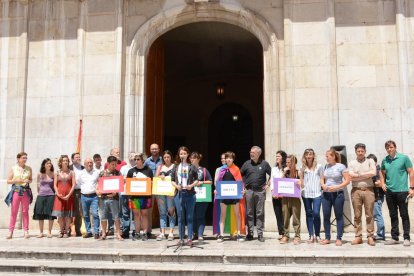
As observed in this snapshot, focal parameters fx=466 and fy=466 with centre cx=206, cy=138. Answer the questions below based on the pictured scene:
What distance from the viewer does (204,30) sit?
50.4 ft

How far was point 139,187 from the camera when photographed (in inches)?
360

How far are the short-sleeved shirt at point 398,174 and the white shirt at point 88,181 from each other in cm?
571

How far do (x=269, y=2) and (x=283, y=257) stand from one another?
678 cm

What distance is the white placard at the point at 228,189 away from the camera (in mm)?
9148

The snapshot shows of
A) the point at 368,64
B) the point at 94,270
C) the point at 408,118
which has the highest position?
the point at 368,64

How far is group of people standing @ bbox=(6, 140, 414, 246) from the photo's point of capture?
8.52m

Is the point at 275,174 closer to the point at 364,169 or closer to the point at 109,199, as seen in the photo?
the point at 364,169

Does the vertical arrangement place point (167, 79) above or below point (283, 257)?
Answer: above

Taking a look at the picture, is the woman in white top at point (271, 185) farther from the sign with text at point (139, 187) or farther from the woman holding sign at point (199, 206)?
the sign with text at point (139, 187)

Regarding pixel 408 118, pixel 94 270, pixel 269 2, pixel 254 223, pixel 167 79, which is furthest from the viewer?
pixel 167 79

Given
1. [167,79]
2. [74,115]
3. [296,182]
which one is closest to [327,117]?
[296,182]

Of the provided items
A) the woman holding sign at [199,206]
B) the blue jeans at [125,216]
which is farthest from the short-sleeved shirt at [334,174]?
the blue jeans at [125,216]

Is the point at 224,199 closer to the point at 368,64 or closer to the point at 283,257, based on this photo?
the point at 283,257

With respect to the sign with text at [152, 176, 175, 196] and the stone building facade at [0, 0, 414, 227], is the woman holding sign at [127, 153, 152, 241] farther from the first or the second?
the stone building facade at [0, 0, 414, 227]
